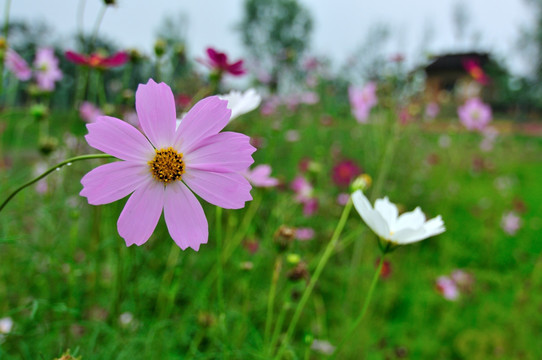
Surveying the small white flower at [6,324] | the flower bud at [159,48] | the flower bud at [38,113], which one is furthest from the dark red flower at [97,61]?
the small white flower at [6,324]

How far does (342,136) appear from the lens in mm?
3762

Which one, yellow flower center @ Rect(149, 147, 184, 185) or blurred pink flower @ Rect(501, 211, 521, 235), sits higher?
blurred pink flower @ Rect(501, 211, 521, 235)

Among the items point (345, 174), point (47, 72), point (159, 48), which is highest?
point (47, 72)

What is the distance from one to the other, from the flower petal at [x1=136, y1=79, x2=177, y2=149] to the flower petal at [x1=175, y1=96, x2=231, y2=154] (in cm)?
1

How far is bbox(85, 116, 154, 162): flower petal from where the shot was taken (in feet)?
0.96

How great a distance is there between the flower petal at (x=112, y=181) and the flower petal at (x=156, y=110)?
1.2 inches

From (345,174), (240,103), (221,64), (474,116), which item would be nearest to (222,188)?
(240,103)

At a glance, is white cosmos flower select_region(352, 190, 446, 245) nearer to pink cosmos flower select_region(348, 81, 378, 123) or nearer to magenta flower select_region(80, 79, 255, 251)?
magenta flower select_region(80, 79, 255, 251)

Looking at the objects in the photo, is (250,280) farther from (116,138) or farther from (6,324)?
(116,138)

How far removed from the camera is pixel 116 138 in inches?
11.9

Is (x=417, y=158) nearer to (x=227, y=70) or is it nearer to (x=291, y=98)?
(x=291, y=98)

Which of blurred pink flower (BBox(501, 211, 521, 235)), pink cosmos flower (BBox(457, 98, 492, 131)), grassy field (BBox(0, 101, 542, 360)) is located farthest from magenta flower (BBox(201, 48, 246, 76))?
blurred pink flower (BBox(501, 211, 521, 235))

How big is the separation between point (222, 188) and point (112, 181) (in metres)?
0.09

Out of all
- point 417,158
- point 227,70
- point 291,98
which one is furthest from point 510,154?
point 227,70
